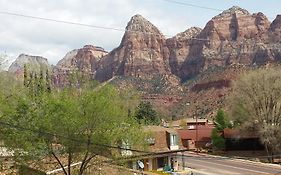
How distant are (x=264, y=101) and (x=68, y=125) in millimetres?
38052

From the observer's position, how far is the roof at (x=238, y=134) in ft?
194

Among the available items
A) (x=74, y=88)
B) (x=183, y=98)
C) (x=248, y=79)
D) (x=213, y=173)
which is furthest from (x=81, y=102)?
(x=183, y=98)

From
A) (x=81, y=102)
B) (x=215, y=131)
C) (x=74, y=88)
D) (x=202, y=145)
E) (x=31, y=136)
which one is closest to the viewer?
(x=31, y=136)

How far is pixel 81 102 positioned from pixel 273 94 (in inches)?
1457

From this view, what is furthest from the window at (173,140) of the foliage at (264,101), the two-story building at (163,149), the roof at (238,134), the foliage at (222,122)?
the foliage at (222,122)

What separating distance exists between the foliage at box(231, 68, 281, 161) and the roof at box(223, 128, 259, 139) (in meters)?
4.20

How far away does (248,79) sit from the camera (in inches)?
2121

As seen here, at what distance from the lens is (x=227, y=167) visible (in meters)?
48.0

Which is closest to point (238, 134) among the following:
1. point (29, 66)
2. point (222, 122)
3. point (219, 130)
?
point (219, 130)

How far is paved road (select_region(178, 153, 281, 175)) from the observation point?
43.2 m

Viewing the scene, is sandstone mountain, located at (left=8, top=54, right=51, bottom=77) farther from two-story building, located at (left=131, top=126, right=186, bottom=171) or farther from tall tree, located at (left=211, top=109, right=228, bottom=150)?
tall tree, located at (left=211, top=109, right=228, bottom=150)

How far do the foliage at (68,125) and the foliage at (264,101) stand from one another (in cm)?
3424

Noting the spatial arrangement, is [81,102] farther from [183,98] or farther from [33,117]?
[183,98]

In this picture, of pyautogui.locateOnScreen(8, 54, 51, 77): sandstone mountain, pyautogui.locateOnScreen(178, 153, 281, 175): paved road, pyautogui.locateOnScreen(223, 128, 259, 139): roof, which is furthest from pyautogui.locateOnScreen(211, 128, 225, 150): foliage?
pyautogui.locateOnScreen(8, 54, 51, 77): sandstone mountain
